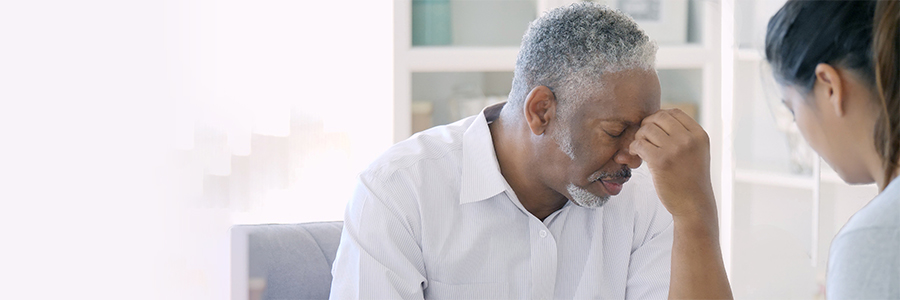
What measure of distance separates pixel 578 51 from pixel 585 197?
0.25 meters

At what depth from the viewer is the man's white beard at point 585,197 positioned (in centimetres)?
126

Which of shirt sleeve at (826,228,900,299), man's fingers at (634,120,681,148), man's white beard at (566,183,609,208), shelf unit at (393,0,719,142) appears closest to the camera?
shirt sleeve at (826,228,900,299)

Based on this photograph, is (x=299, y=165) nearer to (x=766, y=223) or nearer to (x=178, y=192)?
(x=178, y=192)

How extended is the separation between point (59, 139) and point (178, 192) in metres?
0.48

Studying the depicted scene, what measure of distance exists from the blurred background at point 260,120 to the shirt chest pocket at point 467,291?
41 centimetres

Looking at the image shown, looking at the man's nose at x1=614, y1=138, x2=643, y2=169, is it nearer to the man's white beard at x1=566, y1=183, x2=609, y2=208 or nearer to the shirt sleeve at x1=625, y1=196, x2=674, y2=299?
the man's white beard at x1=566, y1=183, x2=609, y2=208

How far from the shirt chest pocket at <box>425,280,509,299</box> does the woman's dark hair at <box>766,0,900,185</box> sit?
24.5 inches

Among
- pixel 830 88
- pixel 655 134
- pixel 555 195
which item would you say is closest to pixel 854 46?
pixel 830 88

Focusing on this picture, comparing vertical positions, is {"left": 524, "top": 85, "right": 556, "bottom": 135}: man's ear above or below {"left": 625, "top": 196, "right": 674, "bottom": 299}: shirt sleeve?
above

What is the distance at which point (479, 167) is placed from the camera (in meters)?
1.30

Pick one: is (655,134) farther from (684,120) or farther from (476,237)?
(476,237)

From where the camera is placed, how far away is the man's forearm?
118 centimetres

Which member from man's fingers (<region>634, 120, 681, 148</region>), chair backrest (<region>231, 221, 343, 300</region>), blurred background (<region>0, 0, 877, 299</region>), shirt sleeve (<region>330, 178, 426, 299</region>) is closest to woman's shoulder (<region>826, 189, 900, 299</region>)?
blurred background (<region>0, 0, 877, 299</region>)

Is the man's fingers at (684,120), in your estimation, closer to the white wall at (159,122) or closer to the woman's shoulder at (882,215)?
the woman's shoulder at (882,215)
